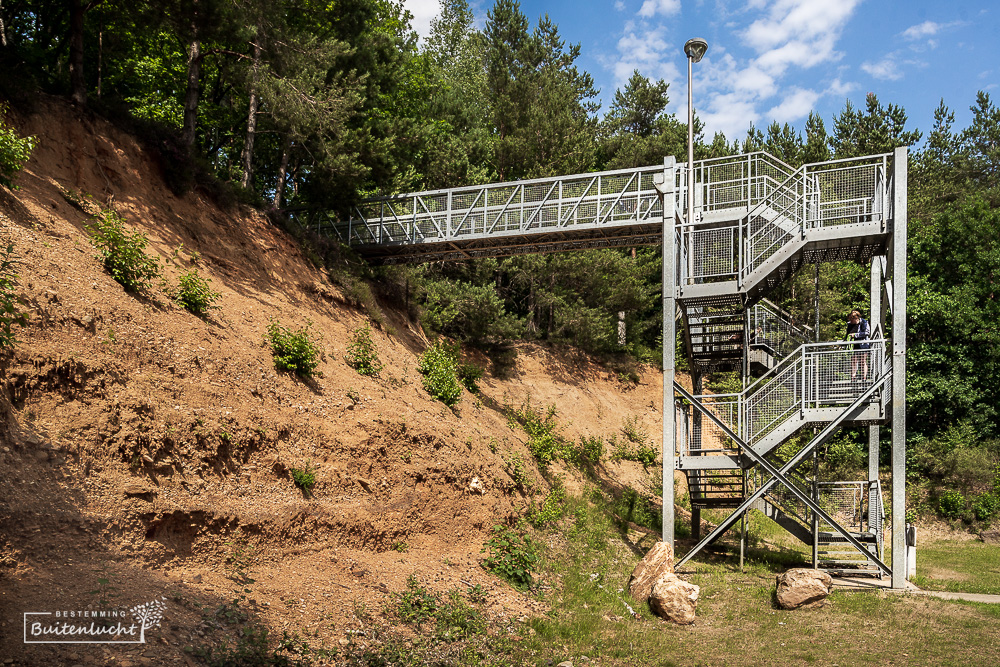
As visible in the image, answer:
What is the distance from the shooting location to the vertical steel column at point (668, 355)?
51.8 feet

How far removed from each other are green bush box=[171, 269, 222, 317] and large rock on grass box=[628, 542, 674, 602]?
9976mm

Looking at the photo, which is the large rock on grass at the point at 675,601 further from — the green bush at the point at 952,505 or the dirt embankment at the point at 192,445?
the green bush at the point at 952,505

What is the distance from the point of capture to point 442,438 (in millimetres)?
15422

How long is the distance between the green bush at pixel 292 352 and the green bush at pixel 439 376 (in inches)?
173

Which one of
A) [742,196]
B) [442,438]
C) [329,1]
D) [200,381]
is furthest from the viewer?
[329,1]

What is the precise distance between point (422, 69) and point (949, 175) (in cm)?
3060

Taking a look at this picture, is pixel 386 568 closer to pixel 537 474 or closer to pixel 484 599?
pixel 484 599

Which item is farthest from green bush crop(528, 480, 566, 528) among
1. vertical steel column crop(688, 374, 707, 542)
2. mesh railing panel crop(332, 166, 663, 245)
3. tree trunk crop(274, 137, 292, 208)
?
tree trunk crop(274, 137, 292, 208)

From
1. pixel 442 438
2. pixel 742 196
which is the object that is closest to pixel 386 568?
pixel 442 438

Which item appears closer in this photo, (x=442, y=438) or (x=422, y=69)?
(x=442, y=438)

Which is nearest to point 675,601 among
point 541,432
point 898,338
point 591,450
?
point 898,338

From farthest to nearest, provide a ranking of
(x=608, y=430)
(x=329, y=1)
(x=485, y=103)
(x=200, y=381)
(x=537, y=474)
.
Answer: (x=485, y=103) < (x=608, y=430) < (x=329, y=1) < (x=537, y=474) < (x=200, y=381)

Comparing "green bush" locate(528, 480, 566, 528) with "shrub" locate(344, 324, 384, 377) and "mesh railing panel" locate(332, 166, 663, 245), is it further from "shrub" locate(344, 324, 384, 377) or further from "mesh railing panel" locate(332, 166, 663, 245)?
"mesh railing panel" locate(332, 166, 663, 245)

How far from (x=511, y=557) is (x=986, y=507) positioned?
2137 cm
